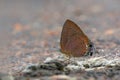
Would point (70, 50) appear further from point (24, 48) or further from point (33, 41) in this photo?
point (33, 41)

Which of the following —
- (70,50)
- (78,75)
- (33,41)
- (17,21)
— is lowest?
(78,75)

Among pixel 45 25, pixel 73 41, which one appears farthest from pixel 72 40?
pixel 45 25

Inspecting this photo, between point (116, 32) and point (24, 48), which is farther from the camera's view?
point (116, 32)

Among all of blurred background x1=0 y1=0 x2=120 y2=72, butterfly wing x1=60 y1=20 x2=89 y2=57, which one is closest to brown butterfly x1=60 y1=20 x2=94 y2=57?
butterfly wing x1=60 y1=20 x2=89 y2=57

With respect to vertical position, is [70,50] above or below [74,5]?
below

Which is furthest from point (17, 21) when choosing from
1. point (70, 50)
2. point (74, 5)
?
point (70, 50)

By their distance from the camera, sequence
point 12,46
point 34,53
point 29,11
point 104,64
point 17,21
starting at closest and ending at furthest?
1. point 104,64
2. point 34,53
3. point 12,46
4. point 17,21
5. point 29,11
